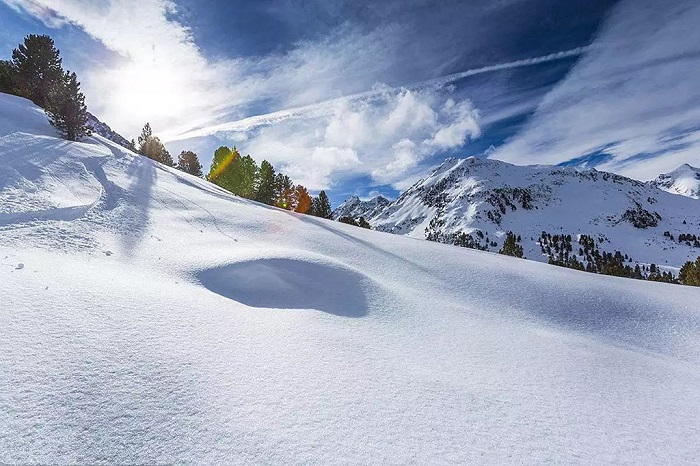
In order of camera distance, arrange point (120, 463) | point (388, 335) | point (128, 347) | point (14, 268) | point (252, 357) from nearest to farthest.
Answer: point (120, 463)
point (128, 347)
point (252, 357)
point (14, 268)
point (388, 335)

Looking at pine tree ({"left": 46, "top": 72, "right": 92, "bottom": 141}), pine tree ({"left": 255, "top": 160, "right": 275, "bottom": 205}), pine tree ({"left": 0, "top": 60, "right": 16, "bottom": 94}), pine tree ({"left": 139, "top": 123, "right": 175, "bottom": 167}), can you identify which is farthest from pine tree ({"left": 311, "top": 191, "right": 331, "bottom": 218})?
pine tree ({"left": 0, "top": 60, "right": 16, "bottom": 94})

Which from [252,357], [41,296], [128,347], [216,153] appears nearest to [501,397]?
[252,357]

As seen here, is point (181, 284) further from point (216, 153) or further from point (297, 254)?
point (216, 153)

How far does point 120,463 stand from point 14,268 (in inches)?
213

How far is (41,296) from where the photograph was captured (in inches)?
209

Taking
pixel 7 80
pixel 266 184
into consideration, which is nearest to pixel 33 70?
pixel 7 80

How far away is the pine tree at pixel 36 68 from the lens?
35906 millimetres

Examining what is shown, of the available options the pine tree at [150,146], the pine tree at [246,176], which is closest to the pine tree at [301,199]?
the pine tree at [246,176]

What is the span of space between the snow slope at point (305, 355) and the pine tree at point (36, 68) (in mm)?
36702

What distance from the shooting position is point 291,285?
8.88m

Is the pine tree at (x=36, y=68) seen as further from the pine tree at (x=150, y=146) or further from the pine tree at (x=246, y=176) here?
the pine tree at (x=246, y=176)

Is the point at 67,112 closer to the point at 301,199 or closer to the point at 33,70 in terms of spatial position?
the point at 33,70

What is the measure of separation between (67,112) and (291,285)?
86.2 ft

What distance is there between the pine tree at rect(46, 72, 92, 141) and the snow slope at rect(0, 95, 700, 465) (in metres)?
15.6
